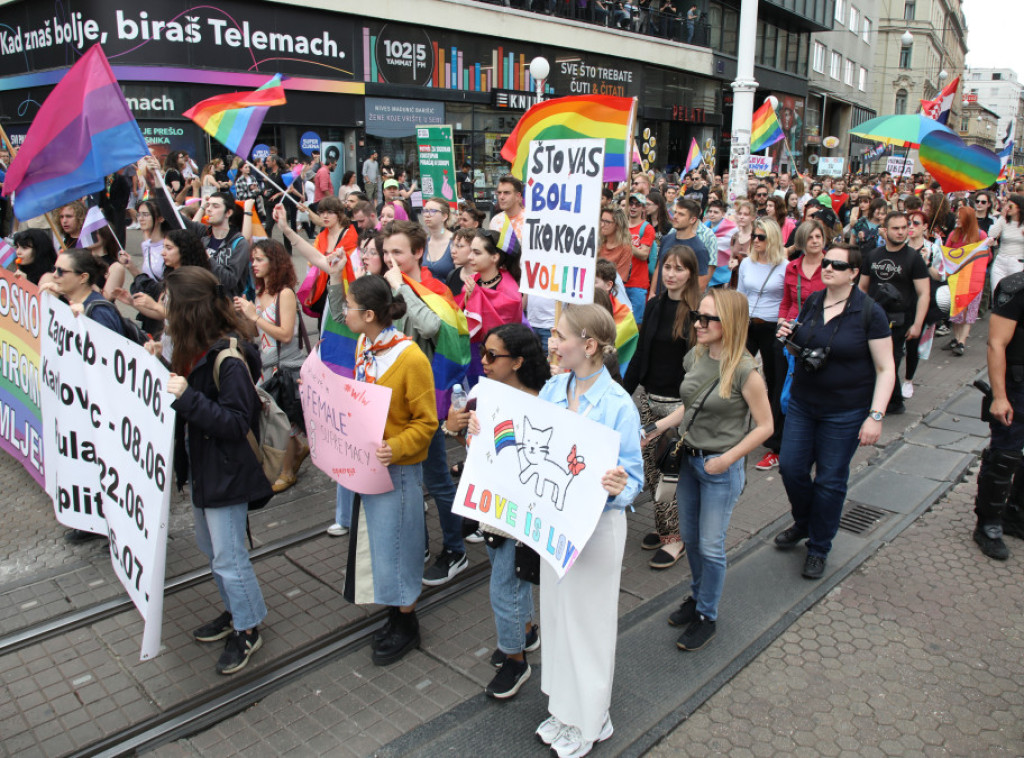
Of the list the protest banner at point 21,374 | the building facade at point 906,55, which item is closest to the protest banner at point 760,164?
the protest banner at point 21,374

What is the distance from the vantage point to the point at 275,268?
5.90 metres

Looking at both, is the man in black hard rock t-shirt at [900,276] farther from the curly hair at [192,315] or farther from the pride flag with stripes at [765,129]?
the pride flag with stripes at [765,129]

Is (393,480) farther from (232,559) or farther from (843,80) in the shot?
(843,80)

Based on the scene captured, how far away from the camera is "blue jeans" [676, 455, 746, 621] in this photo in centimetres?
393

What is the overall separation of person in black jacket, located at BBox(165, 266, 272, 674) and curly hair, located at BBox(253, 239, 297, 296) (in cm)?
205

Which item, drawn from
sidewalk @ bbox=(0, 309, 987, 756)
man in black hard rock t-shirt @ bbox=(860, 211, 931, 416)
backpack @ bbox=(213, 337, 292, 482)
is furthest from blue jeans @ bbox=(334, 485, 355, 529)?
man in black hard rock t-shirt @ bbox=(860, 211, 931, 416)

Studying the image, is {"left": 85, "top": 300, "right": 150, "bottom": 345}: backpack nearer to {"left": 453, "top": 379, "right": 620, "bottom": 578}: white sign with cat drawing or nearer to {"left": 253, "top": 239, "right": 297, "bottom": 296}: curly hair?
{"left": 253, "top": 239, "right": 297, "bottom": 296}: curly hair

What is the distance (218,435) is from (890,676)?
3.50m

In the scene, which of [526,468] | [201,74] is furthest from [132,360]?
[201,74]

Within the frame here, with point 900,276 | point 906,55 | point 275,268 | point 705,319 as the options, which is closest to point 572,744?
point 705,319

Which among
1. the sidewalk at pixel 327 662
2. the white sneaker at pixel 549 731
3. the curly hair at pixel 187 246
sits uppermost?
the curly hair at pixel 187 246

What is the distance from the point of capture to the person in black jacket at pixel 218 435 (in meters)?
3.64

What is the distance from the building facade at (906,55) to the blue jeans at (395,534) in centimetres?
6819

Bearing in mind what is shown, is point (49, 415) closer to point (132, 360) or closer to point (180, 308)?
point (132, 360)
